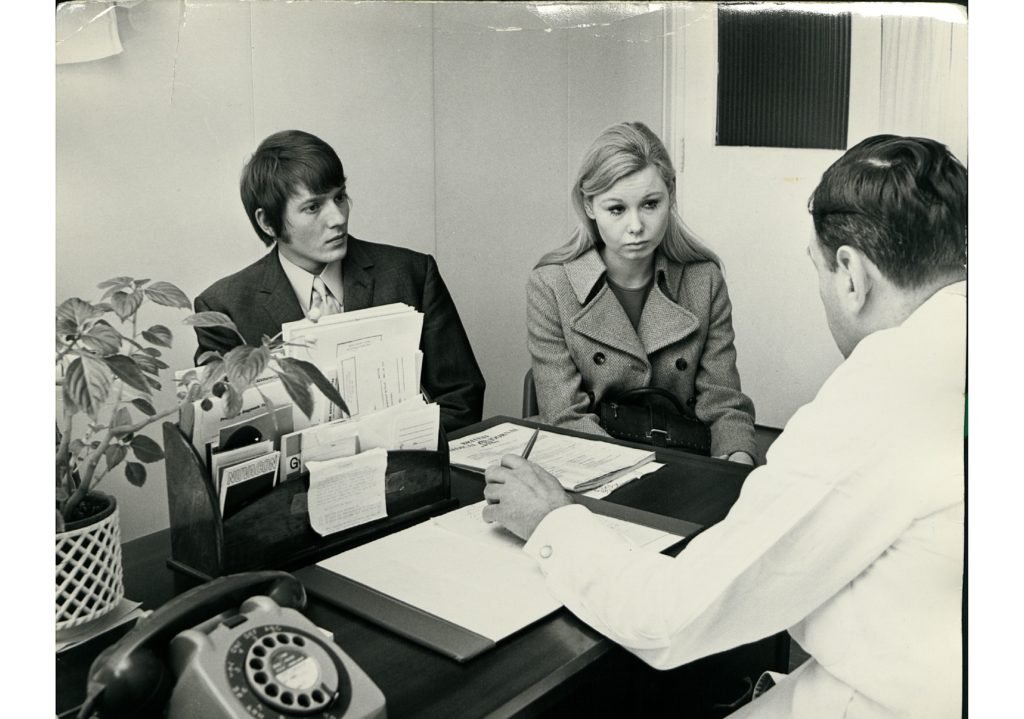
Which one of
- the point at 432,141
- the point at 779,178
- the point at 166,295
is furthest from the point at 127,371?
the point at 779,178

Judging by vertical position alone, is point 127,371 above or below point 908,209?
below

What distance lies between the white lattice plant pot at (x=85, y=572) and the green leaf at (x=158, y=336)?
232mm

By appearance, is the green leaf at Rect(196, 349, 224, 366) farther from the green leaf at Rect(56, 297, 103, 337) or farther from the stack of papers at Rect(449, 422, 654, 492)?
the stack of papers at Rect(449, 422, 654, 492)

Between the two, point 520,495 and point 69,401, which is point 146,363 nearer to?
point 69,401

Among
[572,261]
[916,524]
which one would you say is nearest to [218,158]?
[572,261]

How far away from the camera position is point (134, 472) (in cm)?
115

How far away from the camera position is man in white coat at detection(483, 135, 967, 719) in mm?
997

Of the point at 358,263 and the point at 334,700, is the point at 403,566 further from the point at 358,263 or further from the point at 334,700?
the point at 358,263

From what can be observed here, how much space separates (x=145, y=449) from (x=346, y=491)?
10.8 inches

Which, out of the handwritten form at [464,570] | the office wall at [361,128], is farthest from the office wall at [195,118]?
the handwritten form at [464,570]

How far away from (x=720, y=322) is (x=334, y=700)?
88cm

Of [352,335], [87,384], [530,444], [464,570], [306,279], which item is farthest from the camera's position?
[530,444]

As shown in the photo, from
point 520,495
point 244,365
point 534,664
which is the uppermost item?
point 244,365

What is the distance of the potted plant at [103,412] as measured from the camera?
102 centimetres
